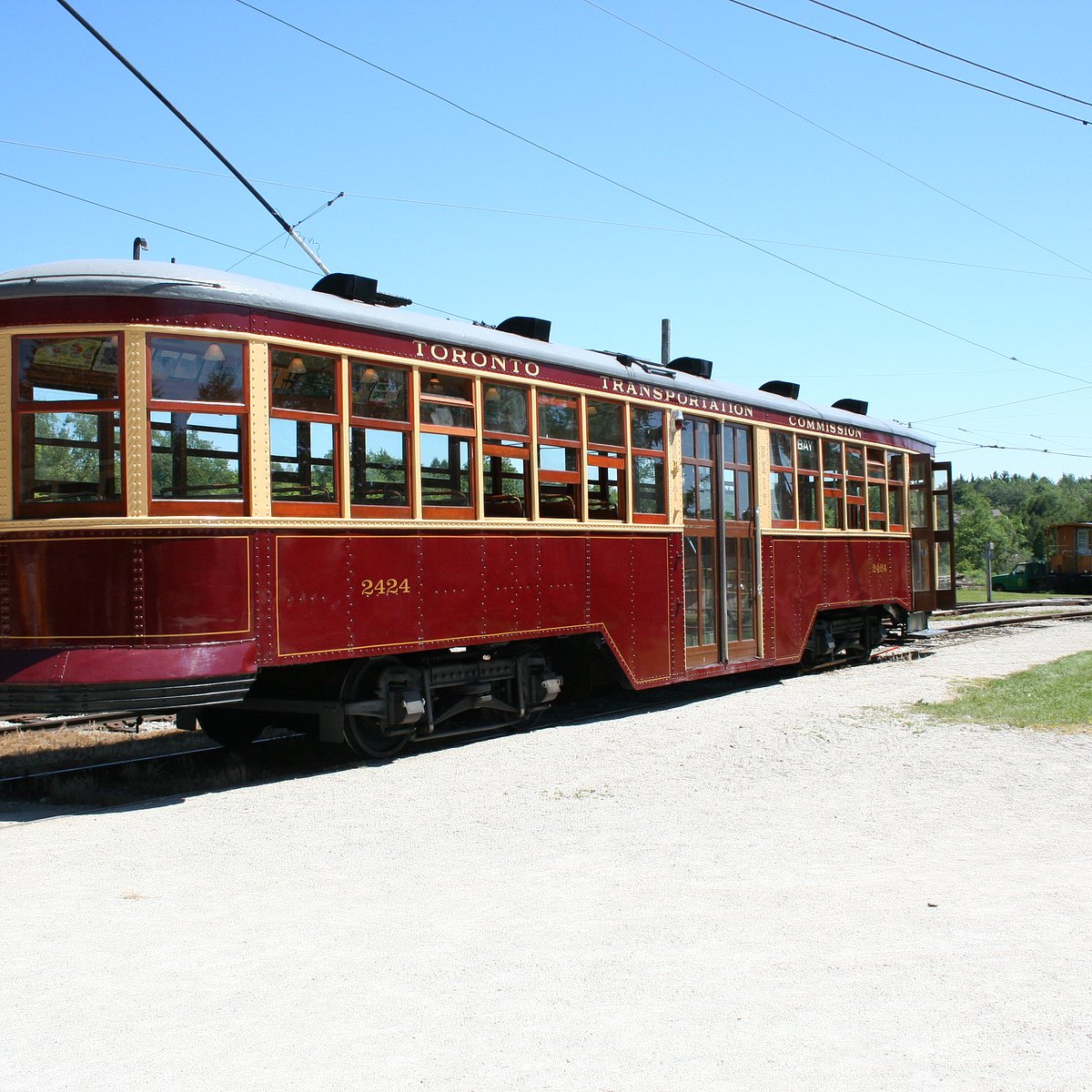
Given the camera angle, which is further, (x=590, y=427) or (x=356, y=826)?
(x=590, y=427)

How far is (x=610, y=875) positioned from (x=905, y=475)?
13086 millimetres

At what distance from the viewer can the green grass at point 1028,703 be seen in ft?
31.0

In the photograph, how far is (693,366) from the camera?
13.2 meters

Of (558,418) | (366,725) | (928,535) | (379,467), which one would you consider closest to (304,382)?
(379,467)

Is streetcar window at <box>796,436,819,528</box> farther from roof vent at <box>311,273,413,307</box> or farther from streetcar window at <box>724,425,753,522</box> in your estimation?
roof vent at <box>311,273,413,307</box>

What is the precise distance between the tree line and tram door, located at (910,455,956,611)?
3657 centimetres

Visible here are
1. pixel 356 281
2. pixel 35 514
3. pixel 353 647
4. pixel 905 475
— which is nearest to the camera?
pixel 35 514

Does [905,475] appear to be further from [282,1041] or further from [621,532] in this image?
[282,1041]

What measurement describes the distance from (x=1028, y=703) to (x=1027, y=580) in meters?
45.3

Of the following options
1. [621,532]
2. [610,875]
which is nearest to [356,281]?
[621,532]

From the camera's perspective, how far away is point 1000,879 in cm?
508

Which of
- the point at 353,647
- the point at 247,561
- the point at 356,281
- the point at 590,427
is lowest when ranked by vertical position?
the point at 353,647

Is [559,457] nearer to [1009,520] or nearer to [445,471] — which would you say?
[445,471]

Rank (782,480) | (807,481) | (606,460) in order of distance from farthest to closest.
Answer: (807,481)
(782,480)
(606,460)
